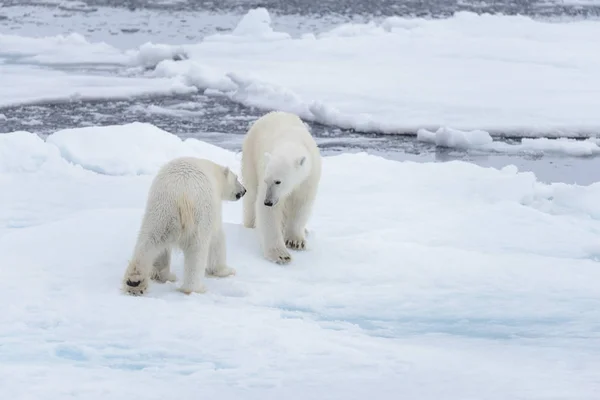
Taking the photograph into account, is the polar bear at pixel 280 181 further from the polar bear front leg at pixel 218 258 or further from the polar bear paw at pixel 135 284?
the polar bear paw at pixel 135 284

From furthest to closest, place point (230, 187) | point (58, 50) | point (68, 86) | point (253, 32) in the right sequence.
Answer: point (253, 32)
point (58, 50)
point (68, 86)
point (230, 187)

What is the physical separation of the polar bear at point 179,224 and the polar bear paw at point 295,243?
734 mm

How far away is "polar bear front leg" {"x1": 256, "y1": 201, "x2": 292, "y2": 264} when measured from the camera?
164 inches

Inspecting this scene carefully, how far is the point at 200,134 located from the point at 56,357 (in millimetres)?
5478

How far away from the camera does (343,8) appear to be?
1905 centimetres

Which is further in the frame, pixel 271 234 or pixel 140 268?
pixel 271 234

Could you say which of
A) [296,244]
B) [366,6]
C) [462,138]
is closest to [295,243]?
[296,244]

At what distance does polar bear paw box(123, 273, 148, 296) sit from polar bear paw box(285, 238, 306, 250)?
1048mm

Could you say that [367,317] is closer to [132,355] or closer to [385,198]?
[132,355]

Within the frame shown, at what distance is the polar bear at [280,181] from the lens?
161 inches

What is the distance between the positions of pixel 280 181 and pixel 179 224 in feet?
2.32

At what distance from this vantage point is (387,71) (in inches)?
450

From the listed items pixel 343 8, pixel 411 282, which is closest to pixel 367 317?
pixel 411 282

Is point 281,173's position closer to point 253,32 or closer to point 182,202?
point 182,202
